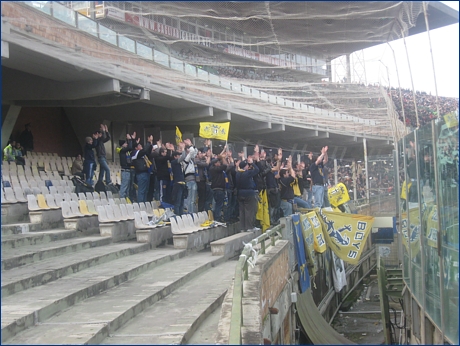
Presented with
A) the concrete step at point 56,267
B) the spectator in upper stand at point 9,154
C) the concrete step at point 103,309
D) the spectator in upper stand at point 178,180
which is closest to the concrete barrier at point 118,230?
the concrete step at point 56,267

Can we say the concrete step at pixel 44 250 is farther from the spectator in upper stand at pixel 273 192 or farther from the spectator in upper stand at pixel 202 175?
the spectator in upper stand at pixel 273 192

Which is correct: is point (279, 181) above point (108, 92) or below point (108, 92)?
below

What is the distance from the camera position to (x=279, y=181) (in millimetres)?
14961

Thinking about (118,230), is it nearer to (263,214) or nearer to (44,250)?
(44,250)

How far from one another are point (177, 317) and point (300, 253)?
706 cm

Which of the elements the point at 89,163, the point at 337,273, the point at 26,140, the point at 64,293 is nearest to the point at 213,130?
the point at 89,163

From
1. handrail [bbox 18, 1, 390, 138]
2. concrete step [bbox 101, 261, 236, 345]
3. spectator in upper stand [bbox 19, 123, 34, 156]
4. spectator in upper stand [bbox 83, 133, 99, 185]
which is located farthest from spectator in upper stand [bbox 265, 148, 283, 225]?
spectator in upper stand [bbox 19, 123, 34, 156]

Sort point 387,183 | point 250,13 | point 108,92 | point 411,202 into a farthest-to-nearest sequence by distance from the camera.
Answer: point 387,183
point 108,92
point 411,202
point 250,13

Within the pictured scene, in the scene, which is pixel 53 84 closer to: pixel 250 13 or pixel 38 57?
pixel 38 57

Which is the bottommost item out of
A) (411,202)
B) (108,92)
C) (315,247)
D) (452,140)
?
(315,247)

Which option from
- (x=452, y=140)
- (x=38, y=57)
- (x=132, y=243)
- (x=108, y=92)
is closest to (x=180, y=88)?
(x=108, y=92)

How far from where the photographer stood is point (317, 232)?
575 inches

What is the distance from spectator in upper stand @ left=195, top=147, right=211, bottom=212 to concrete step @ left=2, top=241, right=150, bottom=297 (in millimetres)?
3450

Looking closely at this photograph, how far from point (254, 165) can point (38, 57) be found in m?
4.84
